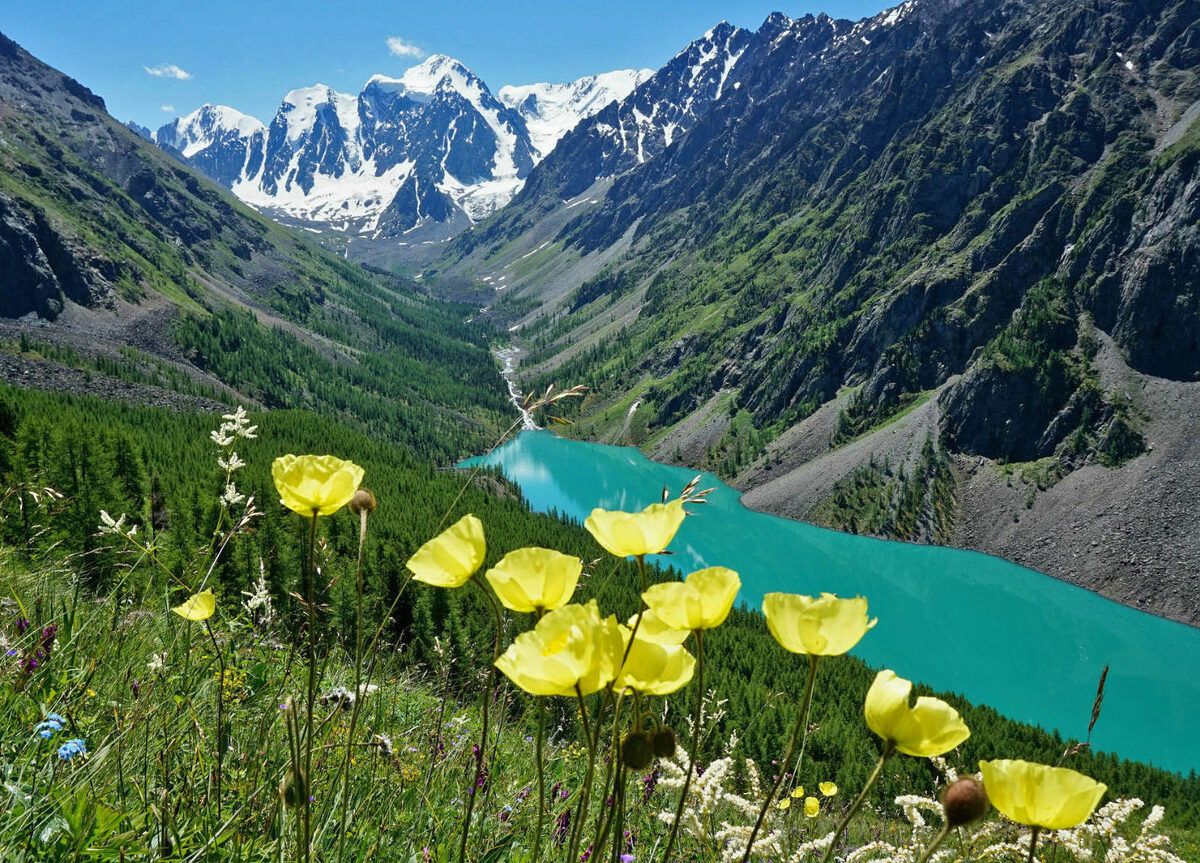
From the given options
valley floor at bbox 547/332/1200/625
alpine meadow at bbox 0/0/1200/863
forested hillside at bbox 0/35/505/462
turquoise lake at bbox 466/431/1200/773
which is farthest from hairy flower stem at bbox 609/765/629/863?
forested hillside at bbox 0/35/505/462

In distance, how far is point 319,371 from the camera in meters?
120

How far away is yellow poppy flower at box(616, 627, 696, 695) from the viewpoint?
3.96 feet

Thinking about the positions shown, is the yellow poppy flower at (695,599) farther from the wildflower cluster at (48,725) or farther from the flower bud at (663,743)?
the wildflower cluster at (48,725)

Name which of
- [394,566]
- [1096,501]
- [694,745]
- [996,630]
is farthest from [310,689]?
[1096,501]

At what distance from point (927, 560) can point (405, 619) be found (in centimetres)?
5006

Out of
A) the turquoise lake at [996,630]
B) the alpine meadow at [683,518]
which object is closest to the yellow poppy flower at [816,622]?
the alpine meadow at [683,518]

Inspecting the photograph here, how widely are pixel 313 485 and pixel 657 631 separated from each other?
2.95ft

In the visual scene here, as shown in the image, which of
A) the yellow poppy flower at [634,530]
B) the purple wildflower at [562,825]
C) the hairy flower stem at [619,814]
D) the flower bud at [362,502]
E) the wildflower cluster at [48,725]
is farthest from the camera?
the purple wildflower at [562,825]

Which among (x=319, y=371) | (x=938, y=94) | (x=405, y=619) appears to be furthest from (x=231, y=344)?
(x=938, y=94)

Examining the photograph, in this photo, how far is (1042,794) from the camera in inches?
45.4

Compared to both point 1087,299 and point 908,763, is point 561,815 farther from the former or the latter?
point 1087,299

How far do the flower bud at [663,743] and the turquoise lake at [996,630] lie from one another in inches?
912

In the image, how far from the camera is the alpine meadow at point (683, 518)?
162 centimetres

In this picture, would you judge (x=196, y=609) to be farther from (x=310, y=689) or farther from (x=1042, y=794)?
(x=1042, y=794)
